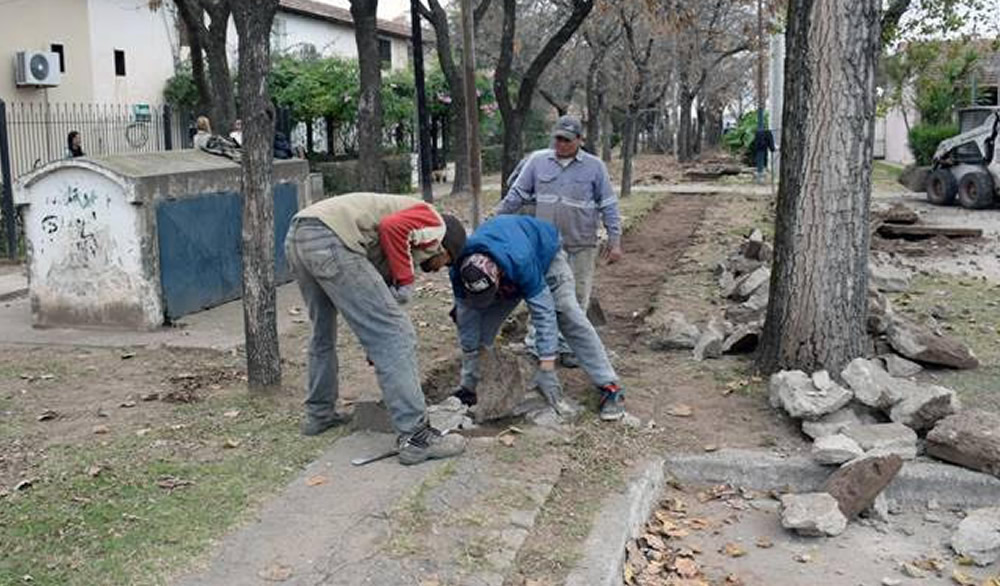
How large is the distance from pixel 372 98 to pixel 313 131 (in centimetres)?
1194

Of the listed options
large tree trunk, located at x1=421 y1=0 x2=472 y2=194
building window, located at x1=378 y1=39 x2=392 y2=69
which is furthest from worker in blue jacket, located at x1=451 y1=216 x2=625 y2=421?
building window, located at x1=378 y1=39 x2=392 y2=69

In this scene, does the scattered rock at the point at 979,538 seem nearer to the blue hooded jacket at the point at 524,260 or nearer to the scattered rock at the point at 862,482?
the scattered rock at the point at 862,482

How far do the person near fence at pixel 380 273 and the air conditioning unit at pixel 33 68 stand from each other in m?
17.7

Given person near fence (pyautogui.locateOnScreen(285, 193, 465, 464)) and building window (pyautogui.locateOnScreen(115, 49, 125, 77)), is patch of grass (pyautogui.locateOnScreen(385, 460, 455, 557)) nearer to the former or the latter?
person near fence (pyautogui.locateOnScreen(285, 193, 465, 464))

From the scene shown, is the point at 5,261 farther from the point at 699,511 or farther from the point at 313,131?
the point at 313,131

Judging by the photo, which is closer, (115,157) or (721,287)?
(115,157)

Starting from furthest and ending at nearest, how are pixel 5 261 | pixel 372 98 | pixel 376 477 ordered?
pixel 372 98 → pixel 5 261 → pixel 376 477

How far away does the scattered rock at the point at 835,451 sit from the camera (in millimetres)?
5684

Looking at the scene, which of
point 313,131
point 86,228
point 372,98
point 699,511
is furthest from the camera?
point 313,131

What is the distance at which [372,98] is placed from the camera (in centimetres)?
1664

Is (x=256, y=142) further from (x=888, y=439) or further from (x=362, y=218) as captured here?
(x=888, y=439)

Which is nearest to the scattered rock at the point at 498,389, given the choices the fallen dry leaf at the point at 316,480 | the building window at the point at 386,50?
the fallen dry leaf at the point at 316,480

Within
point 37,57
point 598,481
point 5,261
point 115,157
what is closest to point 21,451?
point 598,481

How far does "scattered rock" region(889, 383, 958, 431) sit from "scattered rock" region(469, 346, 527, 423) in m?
2.03
